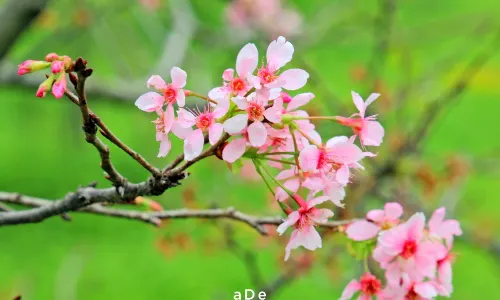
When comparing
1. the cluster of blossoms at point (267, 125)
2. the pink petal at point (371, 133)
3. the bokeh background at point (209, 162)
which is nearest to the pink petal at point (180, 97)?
the cluster of blossoms at point (267, 125)

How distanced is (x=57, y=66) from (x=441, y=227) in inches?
22.3

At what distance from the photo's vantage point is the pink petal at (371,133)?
0.81 metres

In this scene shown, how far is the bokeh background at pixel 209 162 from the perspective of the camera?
7.74ft

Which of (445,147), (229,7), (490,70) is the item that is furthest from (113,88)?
(490,70)

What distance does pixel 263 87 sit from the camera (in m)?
0.73

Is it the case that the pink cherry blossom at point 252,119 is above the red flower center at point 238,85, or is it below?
below

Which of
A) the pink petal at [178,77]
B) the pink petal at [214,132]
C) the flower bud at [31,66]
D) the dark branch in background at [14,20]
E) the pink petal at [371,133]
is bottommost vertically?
the pink petal at [214,132]

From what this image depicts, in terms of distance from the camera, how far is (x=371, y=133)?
81 centimetres

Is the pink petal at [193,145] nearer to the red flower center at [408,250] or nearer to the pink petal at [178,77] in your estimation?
the pink petal at [178,77]

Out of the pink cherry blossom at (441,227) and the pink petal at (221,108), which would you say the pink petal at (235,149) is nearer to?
the pink petal at (221,108)

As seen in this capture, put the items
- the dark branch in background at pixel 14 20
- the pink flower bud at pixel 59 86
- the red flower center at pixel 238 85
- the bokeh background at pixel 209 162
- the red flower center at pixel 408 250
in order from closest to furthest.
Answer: the pink flower bud at pixel 59 86 < the red flower center at pixel 238 85 < the red flower center at pixel 408 250 < the dark branch in background at pixel 14 20 < the bokeh background at pixel 209 162

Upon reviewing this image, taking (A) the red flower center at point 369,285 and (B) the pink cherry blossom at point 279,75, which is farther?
(A) the red flower center at point 369,285

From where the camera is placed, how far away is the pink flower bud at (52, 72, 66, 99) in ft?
2.11

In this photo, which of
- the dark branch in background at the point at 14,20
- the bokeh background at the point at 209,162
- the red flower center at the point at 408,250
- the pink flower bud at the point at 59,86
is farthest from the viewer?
the bokeh background at the point at 209,162
